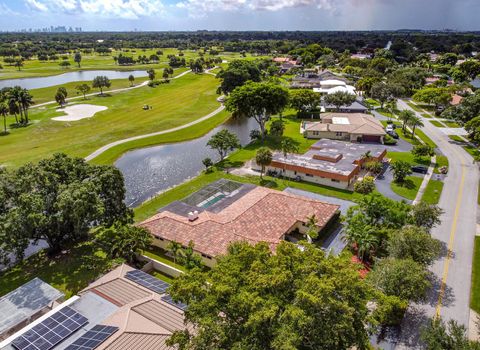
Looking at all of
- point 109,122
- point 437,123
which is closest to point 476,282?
point 437,123

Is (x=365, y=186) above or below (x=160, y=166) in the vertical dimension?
above

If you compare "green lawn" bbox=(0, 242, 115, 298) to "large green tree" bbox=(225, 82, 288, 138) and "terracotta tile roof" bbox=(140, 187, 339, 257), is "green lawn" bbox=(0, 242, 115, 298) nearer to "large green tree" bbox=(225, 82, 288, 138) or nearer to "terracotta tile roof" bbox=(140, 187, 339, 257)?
"terracotta tile roof" bbox=(140, 187, 339, 257)

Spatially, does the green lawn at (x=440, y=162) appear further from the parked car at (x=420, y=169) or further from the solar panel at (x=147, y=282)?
the solar panel at (x=147, y=282)

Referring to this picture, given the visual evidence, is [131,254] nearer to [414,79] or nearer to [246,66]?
[246,66]

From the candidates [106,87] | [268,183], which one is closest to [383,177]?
[268,183]

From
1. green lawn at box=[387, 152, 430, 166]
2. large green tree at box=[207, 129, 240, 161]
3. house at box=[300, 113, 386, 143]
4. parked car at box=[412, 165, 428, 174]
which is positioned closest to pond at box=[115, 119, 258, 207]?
large green tree at box=[207, 129, 240, 161]

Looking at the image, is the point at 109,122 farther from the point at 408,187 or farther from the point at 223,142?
the point at 408,187
